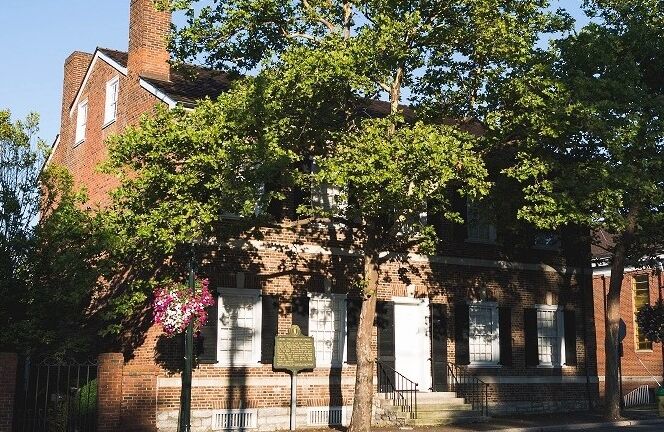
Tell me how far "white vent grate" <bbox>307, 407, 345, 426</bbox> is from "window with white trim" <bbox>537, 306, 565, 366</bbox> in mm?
7687

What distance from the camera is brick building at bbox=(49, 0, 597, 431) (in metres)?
19.4

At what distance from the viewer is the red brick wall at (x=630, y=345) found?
35.5 meters

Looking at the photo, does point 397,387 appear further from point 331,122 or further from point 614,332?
point 331,122

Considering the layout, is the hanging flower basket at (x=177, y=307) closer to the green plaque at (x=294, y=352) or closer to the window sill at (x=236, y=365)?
the window sill at (x=236, y=365)

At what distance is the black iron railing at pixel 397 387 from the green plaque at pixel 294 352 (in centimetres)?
255

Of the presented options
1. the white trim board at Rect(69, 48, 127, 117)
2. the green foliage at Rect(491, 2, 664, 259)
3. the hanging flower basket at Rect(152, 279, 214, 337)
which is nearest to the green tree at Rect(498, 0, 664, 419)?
the green foliage at Rect(491, 2, 664, 259)

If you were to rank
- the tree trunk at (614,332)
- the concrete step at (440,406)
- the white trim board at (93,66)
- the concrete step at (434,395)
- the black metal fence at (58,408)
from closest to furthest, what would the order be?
1. the black metal fence at (58,408)
2. the concrete step at (440,406)
3. the concrete step at (434,395)
4. the tree trunk at (614,332)
5. the white trim board at (93,66)

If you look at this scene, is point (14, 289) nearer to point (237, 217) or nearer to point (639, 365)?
point (237, 217)

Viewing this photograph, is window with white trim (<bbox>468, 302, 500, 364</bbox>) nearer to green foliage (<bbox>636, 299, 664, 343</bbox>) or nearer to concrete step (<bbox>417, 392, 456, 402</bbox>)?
concrete step (<bbox>417, 392, 456, 402</bbox>)

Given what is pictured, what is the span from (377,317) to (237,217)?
16.5ft

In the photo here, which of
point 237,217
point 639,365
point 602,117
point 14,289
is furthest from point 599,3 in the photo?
point 639,365

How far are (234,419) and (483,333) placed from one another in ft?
28.0

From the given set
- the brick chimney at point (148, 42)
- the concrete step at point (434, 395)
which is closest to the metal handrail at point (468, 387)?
the concrete step at point (434, 395)

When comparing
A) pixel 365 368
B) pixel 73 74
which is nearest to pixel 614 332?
pixel 365 368
